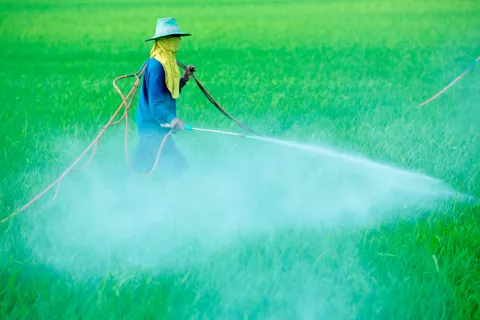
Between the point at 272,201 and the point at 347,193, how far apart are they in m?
0.56

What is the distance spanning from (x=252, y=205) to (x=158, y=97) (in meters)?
0.96

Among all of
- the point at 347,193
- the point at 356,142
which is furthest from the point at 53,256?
the point at 356,142

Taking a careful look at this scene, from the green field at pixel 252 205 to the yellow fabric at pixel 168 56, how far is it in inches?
29.8

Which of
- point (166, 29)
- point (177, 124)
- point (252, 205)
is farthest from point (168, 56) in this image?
point (252, 205)

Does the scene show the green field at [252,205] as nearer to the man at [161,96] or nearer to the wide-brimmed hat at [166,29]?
the man at [161,96]

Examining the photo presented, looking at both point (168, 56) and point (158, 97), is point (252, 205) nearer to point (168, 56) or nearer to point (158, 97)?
point (158, 97)

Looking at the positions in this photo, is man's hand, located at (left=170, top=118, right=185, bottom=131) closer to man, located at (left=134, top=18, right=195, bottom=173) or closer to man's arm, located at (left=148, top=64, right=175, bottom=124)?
man, located at (left=134, top=18, right=195, bottom=173)

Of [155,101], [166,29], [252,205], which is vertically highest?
[166,29]

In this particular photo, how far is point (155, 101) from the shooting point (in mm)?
4004

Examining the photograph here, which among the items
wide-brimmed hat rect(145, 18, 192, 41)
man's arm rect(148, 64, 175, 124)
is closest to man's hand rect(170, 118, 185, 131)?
man's arm rect(148, 64, 175, 124)

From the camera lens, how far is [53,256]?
3324 millimetres

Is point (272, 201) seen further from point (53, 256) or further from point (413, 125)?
point (413, 125)

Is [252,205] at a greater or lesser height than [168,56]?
lesser

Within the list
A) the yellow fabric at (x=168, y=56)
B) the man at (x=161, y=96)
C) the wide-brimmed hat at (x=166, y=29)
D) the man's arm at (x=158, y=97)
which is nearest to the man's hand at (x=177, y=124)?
the man at (x=161, y=96)
